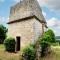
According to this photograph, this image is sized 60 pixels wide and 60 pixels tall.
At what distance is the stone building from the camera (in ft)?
98.3

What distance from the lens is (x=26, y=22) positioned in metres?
30.6

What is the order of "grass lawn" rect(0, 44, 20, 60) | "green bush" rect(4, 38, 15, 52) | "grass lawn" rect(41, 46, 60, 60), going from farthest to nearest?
"green bush" rect(4, 38, 15, 52), "grass lawn" rect(0, 44, 20, 60), "grass lawn" rect(41, 46, 60, 60)

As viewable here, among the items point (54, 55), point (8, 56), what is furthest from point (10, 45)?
point (54, 55)

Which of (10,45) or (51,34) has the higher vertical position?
(51,34)

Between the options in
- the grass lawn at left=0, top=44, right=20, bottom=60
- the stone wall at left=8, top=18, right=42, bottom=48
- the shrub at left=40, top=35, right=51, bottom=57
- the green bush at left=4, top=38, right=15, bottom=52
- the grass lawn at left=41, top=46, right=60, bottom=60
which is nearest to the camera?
the grass lawn at left=41, top=46, right=60, bottom=60

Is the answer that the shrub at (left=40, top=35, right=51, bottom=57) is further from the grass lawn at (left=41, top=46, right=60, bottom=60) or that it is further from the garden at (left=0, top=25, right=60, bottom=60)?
the grass lawn at (left=41, top=46, right=60, bottom=60)

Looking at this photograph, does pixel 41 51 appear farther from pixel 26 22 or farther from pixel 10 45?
pixel 10 45

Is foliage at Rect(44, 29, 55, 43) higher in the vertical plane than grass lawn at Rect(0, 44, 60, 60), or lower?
higher

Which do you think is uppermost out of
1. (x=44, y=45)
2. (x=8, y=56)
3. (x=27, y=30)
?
(x=27, y=30)

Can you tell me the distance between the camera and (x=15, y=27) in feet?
106

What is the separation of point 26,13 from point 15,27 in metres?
2.91

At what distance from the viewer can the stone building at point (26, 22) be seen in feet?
98.3

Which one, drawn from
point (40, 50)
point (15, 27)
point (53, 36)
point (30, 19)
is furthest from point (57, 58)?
point (15, 27)

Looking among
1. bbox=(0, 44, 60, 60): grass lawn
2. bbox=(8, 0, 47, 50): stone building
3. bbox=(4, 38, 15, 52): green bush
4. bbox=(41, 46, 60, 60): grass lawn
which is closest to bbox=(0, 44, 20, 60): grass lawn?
bbox=(0, 44, 60, 60): grass lawn
